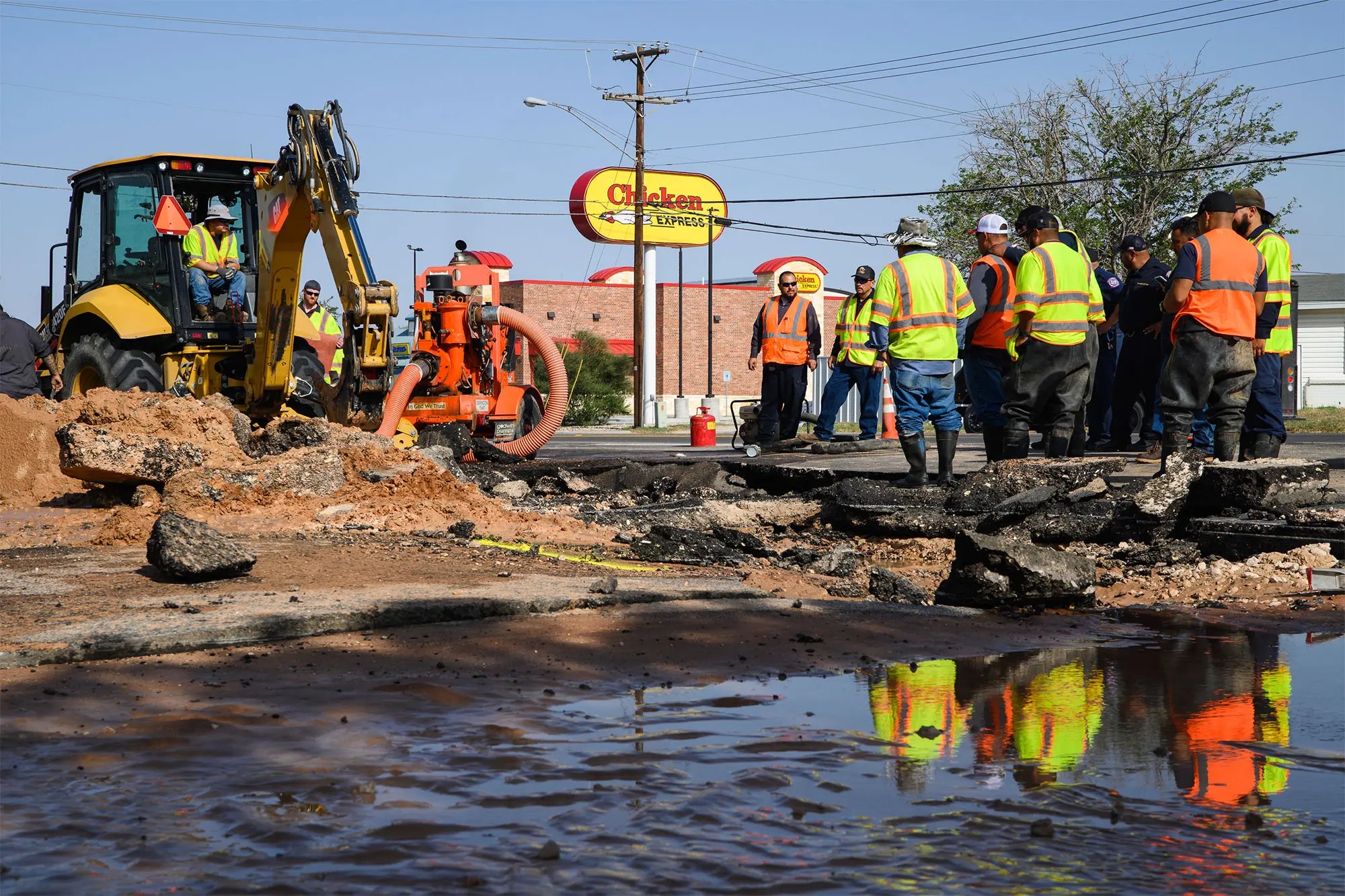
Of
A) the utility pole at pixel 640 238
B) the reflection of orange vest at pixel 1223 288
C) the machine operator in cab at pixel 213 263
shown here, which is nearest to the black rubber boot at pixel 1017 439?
the reflection of orange vest at pixel 1223 288

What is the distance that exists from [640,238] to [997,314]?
943 inches

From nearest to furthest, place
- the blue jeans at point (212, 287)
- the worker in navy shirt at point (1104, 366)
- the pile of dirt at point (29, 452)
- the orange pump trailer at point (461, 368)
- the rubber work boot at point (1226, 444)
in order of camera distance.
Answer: the rubber work boot at point (1226, 444)
the pile of dirt at point (29, 452)
the worker in navy shirt at point (1104, 366)
the blue jeans at point (212, 287)
the orange pump trailer at point (461, 368)

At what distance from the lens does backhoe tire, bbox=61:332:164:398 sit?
488 inches

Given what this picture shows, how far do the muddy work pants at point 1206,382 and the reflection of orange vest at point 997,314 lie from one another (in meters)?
1.56

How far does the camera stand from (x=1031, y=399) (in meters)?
9.01

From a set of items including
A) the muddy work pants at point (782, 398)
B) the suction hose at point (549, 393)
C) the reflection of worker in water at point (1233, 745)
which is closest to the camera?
the reflection of worker in water at point (1233, 745)

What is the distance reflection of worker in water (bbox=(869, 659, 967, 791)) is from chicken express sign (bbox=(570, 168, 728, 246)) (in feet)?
111

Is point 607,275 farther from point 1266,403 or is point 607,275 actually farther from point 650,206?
point 1266,403

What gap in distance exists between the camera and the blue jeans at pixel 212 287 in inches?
493

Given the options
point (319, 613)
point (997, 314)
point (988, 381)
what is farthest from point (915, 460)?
point (319, 613)

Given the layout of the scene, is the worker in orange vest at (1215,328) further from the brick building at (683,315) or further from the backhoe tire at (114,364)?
the brick building at (683,315)

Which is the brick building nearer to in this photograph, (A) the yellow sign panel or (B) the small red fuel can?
(A) the yellow sign panel

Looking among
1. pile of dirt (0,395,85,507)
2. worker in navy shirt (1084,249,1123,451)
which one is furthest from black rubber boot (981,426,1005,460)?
pile of dirt (0,395,85,507)

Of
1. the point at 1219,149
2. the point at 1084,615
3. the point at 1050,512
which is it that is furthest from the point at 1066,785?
the point at 1219,149
